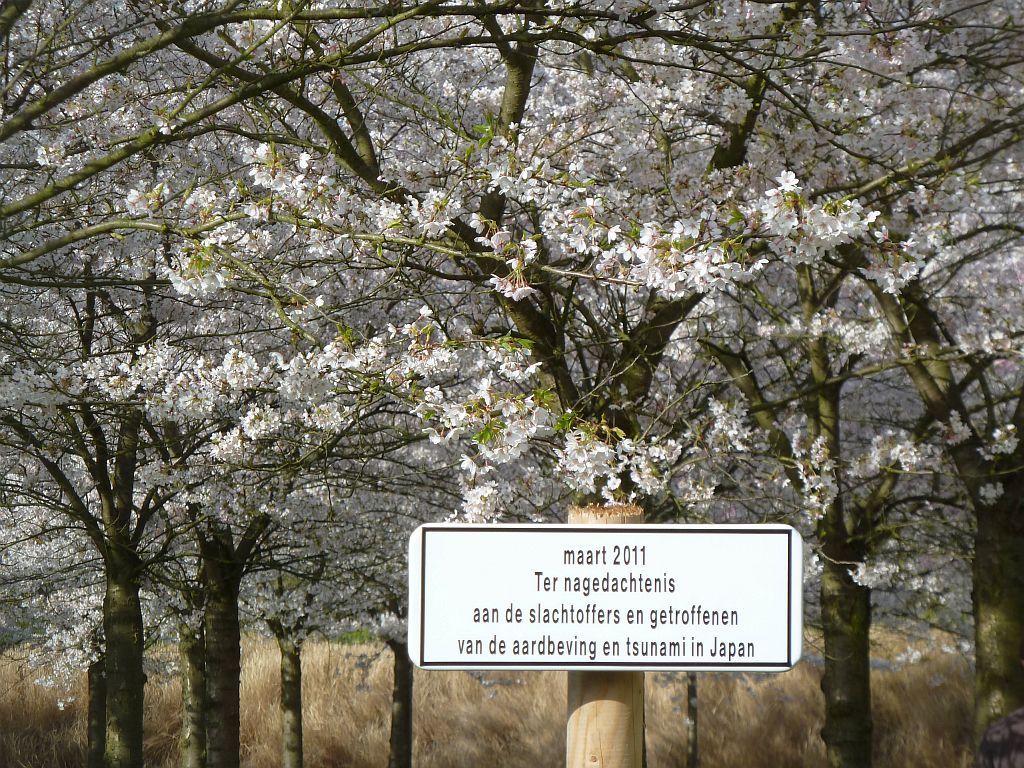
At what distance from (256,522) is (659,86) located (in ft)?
16.1

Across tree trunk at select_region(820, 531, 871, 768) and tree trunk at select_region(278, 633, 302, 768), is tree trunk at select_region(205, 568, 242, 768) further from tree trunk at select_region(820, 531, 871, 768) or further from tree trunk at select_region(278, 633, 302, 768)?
tree trunk at select_region(820, 531, 871, 768)

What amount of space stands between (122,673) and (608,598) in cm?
748

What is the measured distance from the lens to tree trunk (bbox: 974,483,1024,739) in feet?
26.6

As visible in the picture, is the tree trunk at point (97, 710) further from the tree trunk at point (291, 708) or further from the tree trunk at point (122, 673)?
the tree trunk at point (122, 673)

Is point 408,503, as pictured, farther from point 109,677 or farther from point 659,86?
point 659,86

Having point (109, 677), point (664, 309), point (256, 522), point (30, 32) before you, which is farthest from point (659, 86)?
point (109, 677)

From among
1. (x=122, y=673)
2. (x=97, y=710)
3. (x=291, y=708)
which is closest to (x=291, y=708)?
(x=291, y=708)

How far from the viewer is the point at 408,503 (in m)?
11.9

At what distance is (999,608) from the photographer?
822 cm

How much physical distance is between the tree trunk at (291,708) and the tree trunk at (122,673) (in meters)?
3.80

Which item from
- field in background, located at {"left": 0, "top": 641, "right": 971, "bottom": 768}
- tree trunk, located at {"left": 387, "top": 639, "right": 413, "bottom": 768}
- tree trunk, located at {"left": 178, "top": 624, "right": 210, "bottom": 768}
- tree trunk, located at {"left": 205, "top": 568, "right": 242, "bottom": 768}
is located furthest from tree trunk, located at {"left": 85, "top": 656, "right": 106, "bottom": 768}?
tree trunk, located at {"left": 387, "top": 639, "right": 413, "bottom": 768}

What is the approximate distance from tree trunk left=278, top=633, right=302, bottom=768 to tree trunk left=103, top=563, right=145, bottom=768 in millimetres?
3804

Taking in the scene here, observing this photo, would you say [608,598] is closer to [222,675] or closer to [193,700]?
[222,675]

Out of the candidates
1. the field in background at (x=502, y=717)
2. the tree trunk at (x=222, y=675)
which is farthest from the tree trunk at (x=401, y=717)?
the tree trunk at (x=222, y=675)
